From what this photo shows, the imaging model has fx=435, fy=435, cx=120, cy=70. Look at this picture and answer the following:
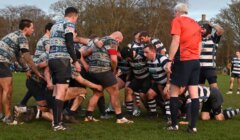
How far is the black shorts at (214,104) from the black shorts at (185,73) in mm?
1830

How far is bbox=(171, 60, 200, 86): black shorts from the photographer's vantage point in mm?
8055

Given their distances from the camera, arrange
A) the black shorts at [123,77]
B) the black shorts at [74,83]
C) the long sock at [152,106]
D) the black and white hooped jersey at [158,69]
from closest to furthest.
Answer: the black and white hooped jersey at [158,69], the black shorts at [74,83], the long sock at [152,106], the black shorts at [123,77]

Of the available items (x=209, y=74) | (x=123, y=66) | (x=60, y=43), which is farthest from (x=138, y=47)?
(x=60, y=43)

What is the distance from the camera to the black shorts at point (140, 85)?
1055 cm

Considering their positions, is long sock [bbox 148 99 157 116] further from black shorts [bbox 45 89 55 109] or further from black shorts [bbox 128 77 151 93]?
black shorts [bbox 45 89 55 109]

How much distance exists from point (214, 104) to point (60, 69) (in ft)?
12.3

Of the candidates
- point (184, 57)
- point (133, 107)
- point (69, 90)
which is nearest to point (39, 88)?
point (69, 90)

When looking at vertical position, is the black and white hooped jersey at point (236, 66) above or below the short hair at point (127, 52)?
below

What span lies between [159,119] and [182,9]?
296cm

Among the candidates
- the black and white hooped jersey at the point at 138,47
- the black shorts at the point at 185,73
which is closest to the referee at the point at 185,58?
the black shorts at the point at 185,73

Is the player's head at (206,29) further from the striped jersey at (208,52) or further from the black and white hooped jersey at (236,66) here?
the black and white hooped jersey at (236,66)

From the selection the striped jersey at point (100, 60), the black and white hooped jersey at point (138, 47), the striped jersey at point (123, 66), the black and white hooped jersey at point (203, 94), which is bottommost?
the black and white hooped jersey at point (203, 94)

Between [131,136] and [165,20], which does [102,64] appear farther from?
[165,20]

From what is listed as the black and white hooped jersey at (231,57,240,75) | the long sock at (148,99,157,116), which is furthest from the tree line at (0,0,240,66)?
the long sock at (148,99,157,116)
